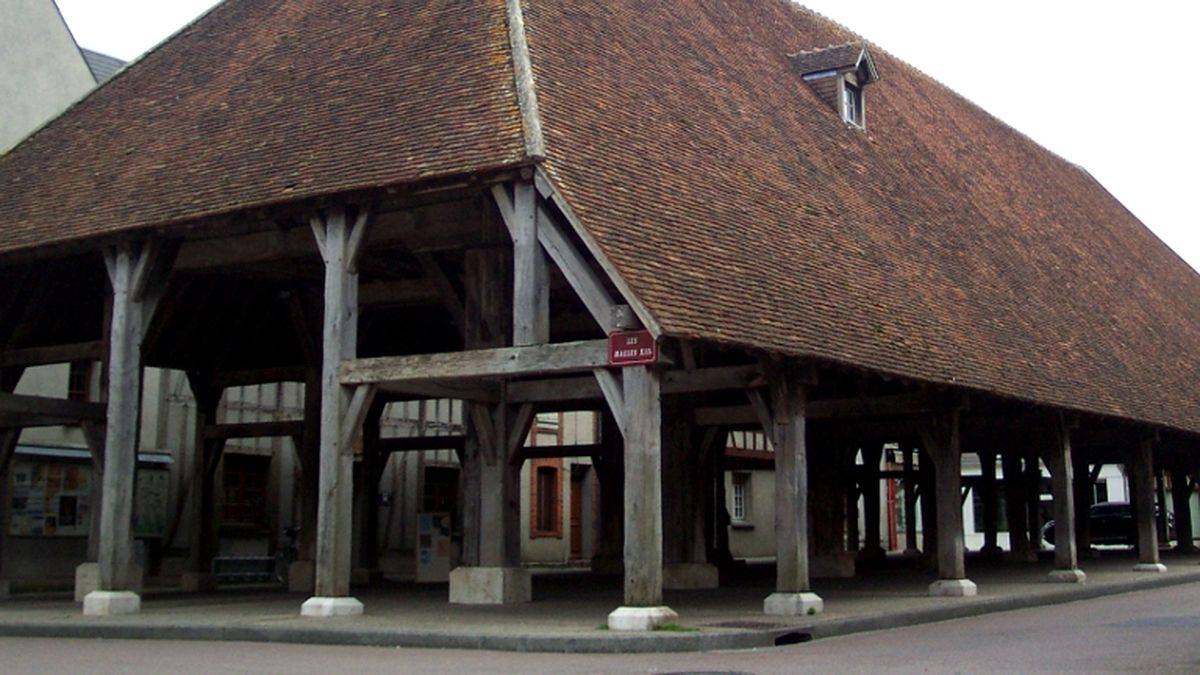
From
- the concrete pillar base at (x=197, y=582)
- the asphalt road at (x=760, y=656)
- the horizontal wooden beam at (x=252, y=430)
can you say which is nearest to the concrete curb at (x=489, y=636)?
the asphalt road at (x=760, y=656)

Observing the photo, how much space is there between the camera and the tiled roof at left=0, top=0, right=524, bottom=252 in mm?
14469

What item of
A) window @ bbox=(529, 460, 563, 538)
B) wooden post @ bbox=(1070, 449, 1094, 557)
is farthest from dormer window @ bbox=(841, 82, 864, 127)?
window @ bbox=(529, 460, 563, 538)

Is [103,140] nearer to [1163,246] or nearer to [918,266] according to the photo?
[918,266]

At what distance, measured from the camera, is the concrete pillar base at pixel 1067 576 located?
21.2 m

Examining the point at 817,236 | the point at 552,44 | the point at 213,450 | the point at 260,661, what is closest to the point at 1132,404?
the point at 817,236

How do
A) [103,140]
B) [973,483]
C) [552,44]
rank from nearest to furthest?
[552,44] < [103,140] < [973,483]

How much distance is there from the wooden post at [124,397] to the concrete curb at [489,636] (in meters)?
1.33

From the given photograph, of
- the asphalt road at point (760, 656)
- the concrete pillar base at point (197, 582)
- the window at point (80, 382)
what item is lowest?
the asphalt road at point (760, 656)

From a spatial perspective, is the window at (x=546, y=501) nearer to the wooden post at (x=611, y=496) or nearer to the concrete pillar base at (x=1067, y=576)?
the wooden post at (x=611, y=496)

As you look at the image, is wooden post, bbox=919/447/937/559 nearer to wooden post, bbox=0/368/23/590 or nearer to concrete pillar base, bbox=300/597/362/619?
concrete pillar base, bbox=300/597/362/619

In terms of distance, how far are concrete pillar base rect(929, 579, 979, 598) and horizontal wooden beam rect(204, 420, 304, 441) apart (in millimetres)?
9914

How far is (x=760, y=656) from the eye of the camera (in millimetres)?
11328

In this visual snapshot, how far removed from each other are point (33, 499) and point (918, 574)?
1476cm

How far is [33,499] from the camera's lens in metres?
23.5
